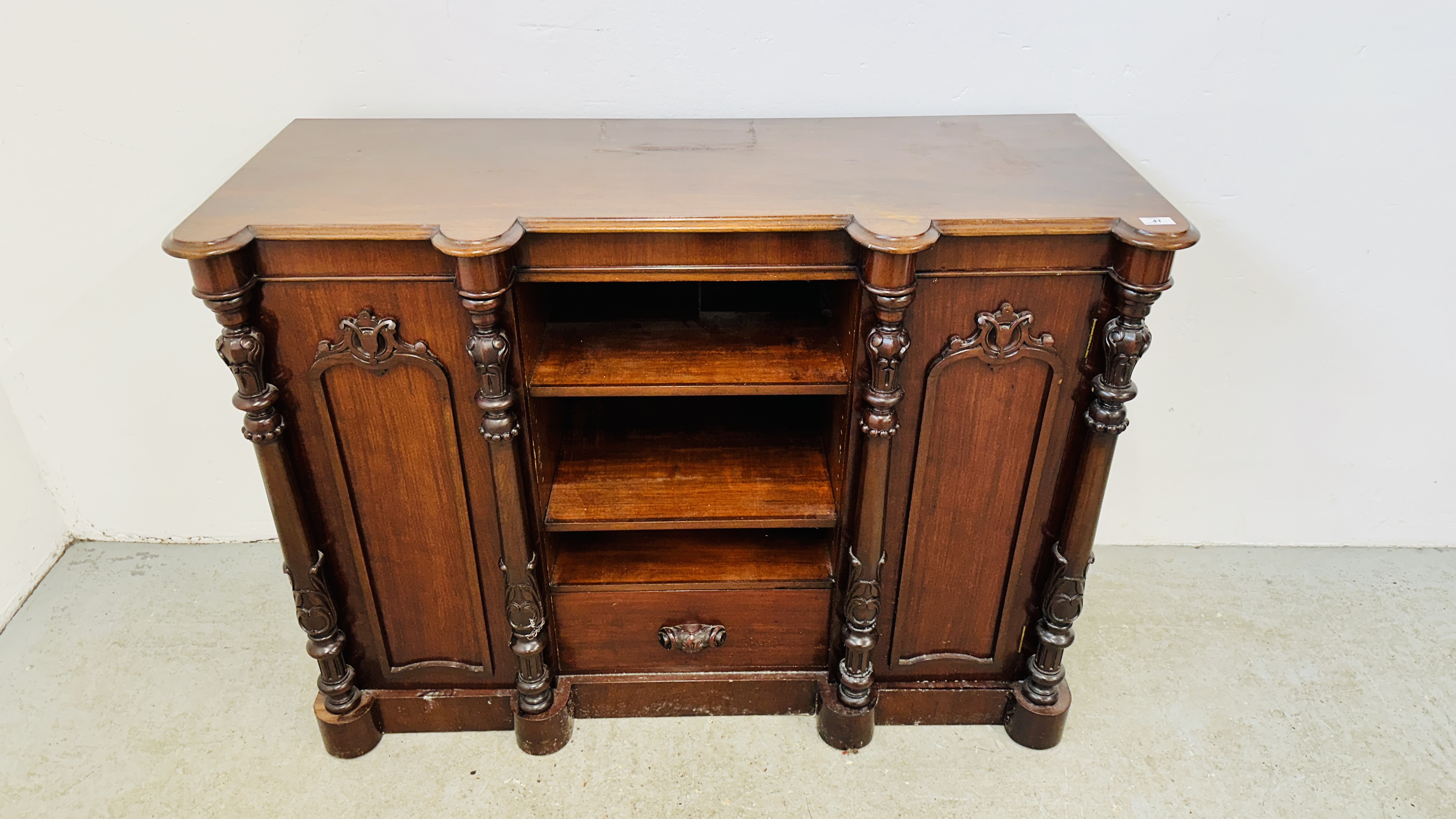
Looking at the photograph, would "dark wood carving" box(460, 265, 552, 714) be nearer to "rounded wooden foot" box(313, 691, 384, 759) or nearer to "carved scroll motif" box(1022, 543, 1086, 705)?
"rounded wooden foot" box(313, 691, 384, 759)

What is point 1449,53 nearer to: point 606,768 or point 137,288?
point 606,768

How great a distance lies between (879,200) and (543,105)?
0.78 meters

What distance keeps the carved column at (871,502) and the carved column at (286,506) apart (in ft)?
3.01

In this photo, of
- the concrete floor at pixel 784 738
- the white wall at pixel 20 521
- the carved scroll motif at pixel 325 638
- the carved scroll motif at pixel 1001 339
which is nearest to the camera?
the carved scroll motif at pixel 1001 339

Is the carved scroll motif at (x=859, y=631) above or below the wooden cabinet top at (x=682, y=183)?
below

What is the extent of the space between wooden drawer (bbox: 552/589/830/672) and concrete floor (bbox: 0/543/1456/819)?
0.48 ft

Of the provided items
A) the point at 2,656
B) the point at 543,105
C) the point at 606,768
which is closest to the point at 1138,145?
the point at 543,105

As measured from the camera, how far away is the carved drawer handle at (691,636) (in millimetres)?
1815

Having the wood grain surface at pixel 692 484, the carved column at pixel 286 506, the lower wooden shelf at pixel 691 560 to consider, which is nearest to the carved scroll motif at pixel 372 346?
the carved column at pixel 286 506

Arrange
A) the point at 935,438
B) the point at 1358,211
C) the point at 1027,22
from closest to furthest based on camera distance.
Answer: the point at 935,438
the point at 1027,22
the point at 1358,211

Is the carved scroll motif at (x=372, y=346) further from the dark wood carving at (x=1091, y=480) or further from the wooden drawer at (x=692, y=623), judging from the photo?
the dark wood carving at (x=1091, y=480)

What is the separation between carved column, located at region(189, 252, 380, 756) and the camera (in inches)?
53.4

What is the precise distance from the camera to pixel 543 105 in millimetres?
1853

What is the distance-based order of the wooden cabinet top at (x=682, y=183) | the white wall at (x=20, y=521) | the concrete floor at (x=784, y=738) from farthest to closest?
1. the white wall at (x=20, y=521)
2. the concrete floor at (x=784, y=738)
3. the wooden cabinet top at (x=682, y=183)
